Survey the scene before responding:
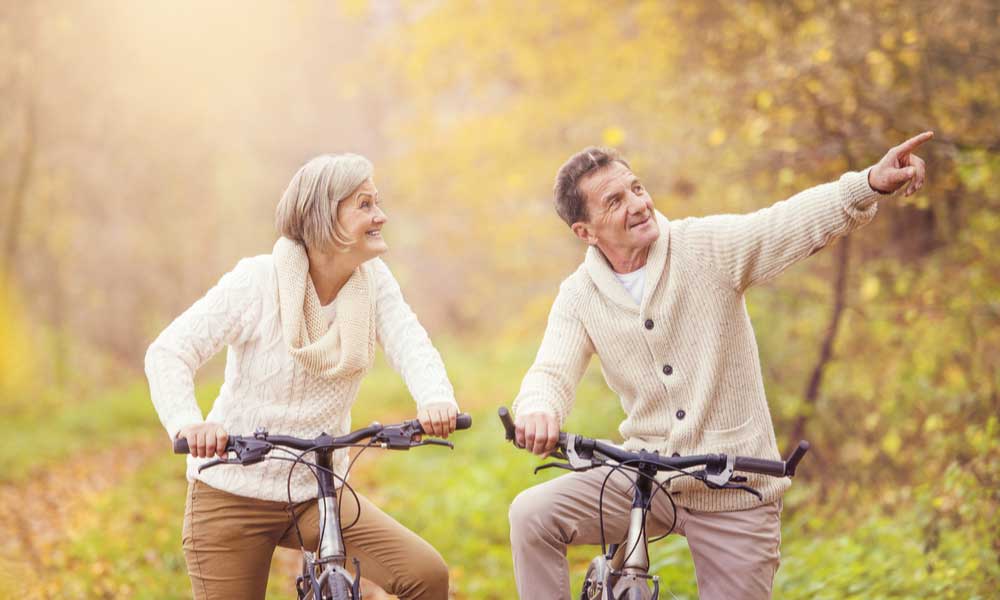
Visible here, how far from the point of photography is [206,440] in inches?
134

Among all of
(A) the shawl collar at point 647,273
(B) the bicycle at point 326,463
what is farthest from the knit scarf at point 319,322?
(A) the shawl collar at point 647,273

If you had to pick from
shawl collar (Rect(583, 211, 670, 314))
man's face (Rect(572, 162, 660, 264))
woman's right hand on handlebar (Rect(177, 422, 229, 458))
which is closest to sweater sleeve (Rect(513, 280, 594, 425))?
shawl collar (Rect(583, 211, 670, 314))

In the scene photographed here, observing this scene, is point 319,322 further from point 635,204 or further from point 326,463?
point 635,204

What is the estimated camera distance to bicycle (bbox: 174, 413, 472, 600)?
3.42 meters

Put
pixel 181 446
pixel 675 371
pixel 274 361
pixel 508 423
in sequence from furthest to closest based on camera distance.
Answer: pixel 274 361
pixel 675 371
pixel 181 446
pixel 508 423

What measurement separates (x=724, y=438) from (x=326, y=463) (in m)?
1.39

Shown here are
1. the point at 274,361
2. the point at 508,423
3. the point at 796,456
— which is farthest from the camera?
the point at 274,361

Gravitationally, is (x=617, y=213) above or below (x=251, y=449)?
above

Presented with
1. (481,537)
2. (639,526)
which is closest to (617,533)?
(639,526)

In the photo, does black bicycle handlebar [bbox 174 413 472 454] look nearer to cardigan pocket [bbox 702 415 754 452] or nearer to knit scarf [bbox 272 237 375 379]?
knit scarf [bbox 272 237 375 379]

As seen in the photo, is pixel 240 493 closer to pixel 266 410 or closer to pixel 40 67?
pixel 266 410

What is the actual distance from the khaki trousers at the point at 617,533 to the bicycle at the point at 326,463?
429 millimetres

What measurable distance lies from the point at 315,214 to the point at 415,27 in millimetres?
8765

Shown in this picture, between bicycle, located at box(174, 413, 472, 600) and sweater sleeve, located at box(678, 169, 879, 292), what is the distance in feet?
3.51
